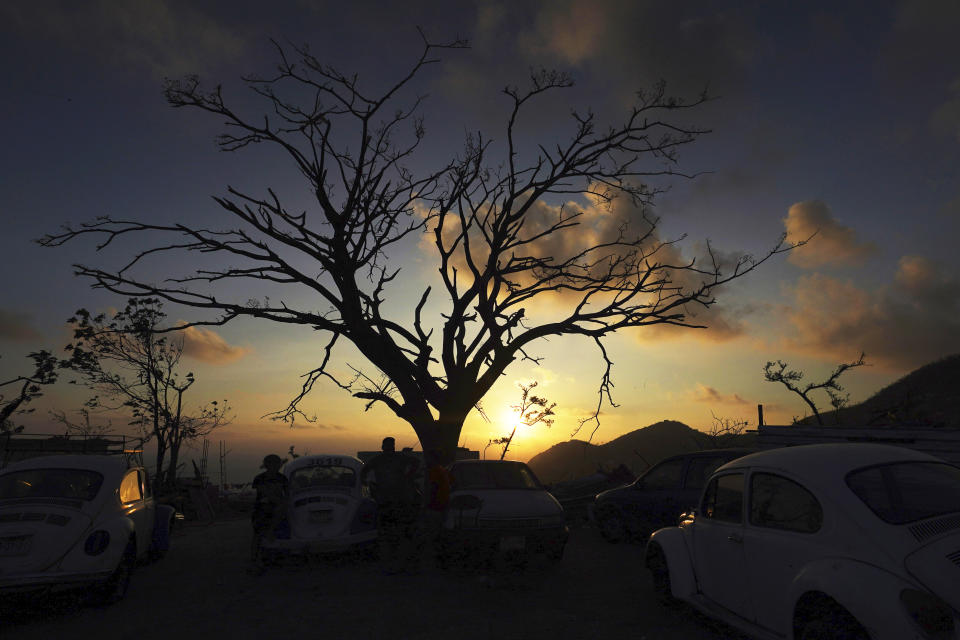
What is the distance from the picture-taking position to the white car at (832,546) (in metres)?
3.58

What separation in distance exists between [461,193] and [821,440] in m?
11.6

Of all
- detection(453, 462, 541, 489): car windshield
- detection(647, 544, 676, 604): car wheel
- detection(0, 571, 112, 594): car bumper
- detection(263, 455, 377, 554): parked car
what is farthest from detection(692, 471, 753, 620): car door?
detection(0, 571, 112, 594): car bumper

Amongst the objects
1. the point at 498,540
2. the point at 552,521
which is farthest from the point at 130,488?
the point at 552,521

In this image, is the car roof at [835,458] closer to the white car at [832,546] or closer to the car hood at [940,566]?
the white car at [832,546]

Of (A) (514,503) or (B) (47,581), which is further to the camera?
(A) (514,503)

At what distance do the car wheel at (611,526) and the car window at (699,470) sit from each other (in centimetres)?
188

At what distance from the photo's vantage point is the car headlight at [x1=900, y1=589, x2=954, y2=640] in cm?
340

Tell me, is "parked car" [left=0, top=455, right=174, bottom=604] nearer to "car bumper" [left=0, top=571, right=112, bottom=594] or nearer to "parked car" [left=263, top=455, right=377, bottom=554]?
"car bumper" [left=0, top=571, right=112, bottom=594]

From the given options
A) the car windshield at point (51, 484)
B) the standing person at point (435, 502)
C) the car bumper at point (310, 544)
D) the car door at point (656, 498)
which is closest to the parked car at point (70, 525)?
the car windshield at point (51, 484)

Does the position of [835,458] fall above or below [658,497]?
above

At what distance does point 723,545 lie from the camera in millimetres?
5320

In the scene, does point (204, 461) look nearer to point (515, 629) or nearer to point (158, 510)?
point (158, 510)

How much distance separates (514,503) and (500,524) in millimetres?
430

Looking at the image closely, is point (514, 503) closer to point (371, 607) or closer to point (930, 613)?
point (371, 607)
